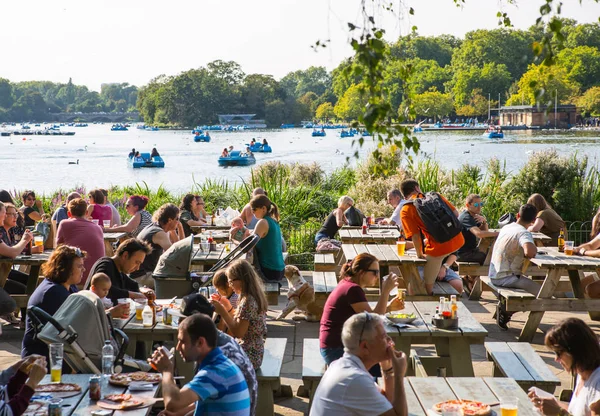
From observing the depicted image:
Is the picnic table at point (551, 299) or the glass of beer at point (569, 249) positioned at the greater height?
the glass of beer at point (569, 249)

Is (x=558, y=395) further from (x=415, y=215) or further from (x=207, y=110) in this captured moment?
(x=207, y=110)

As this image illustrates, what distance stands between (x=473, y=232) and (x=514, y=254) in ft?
5.64

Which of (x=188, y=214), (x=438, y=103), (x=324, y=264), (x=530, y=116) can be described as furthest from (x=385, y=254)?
(x=438, y=103)

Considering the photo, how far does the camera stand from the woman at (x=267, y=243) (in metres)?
8.48

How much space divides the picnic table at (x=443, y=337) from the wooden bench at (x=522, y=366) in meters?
0.17

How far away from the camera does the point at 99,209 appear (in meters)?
11.0

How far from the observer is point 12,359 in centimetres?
718

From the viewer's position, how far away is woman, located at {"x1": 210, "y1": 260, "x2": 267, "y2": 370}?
5.51 metres

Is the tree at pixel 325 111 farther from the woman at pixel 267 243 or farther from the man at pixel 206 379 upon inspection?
the man at pixel 206 379

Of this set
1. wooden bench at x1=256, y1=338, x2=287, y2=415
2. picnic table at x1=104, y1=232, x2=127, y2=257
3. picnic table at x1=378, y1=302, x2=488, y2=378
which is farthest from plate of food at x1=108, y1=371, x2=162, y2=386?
picnic table at x1=104, y1=232, x2=127, y2=257

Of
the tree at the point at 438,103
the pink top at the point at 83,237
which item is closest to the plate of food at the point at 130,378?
the pink top at the point at 83,237

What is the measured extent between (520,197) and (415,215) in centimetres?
636

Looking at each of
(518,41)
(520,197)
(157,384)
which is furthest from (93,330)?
(518,41)

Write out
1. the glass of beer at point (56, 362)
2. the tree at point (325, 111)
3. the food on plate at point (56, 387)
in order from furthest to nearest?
the tree at point (325, 111), the glass of beer at point (56, 362), the food on plate at point (56, 387)
